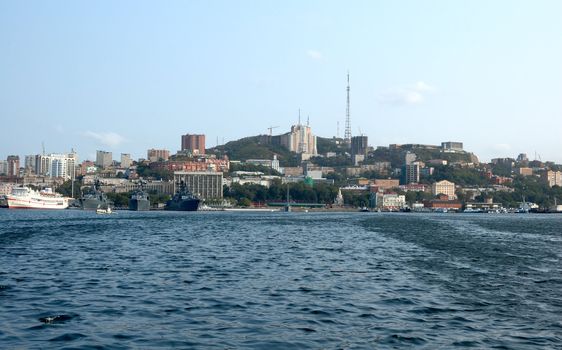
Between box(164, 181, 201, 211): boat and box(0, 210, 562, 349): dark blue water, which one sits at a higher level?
box(164, 181, 201, 211): boat

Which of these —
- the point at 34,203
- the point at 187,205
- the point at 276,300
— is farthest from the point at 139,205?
the point at 276,300

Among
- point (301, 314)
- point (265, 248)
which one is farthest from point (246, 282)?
point (265, 248)

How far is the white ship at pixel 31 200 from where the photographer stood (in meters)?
148

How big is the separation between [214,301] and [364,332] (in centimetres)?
508

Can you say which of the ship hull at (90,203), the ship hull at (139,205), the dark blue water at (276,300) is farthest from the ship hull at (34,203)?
the dark blue water at (276,300)

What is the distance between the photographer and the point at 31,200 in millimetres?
151000

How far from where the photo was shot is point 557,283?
2373cm

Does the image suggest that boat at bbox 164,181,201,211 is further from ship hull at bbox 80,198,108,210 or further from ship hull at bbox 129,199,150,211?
ship hull at bbox 80,198,108,210

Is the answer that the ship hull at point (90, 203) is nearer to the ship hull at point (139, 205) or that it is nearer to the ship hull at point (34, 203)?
the ship hull at point (34, 203)

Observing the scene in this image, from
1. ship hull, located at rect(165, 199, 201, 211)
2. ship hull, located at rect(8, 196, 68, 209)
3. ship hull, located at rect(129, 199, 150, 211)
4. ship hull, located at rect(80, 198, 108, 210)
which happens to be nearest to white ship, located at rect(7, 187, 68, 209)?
ship hull, located at rect(8, 196, 68, 209)

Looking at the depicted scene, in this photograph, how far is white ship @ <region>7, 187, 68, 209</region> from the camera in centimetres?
14850

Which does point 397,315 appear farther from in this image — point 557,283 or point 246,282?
point 557,283

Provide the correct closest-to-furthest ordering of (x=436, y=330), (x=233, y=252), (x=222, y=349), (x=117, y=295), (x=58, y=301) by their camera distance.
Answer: (x=222, y=349) < (x=436, y=330) < (x=58, y=301) < (x=117, y=295) < (x=233, y=252)

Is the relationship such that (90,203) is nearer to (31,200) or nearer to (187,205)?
(31,200)
